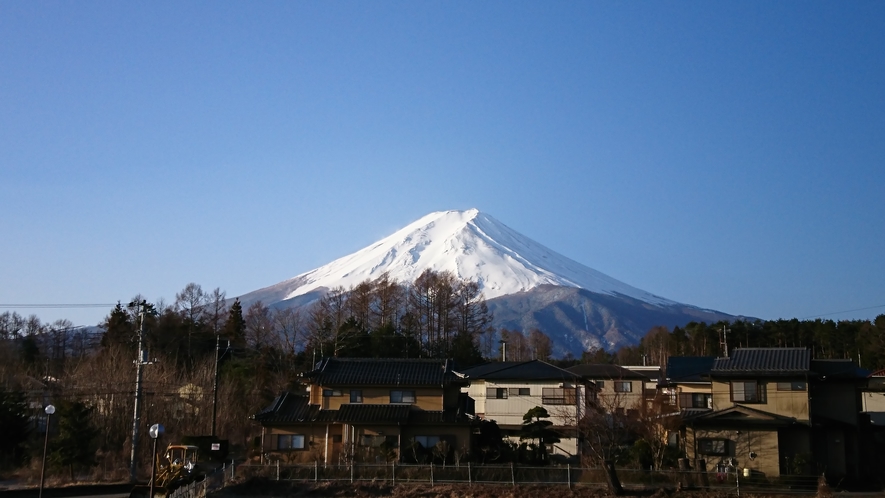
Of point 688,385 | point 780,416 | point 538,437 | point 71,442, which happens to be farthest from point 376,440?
point 780,416

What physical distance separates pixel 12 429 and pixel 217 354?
27.2ft

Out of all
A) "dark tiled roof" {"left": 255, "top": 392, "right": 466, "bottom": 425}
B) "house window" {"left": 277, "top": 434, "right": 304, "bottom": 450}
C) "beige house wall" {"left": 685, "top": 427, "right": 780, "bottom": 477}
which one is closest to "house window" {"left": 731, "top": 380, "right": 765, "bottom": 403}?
"beige house wall" {"left": 685, "top": 427, "right": 780, "bottom": 477}

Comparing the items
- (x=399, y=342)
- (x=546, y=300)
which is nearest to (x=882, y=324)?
(x=399, y=342)

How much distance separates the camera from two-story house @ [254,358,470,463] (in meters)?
30.2

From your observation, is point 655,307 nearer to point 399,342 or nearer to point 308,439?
point 399,342

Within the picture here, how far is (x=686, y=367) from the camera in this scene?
3891cm

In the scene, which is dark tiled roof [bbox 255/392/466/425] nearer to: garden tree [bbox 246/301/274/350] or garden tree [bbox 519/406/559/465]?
garden tree [bbox 519/406/559/465]

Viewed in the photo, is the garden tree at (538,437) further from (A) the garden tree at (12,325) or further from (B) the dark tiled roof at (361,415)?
(A) the garden tree at (12,325)

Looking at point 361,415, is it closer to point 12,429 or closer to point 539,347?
point 12,429

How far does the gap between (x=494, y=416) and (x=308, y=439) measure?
35.7 feet

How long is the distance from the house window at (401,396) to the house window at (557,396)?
9.17 meters

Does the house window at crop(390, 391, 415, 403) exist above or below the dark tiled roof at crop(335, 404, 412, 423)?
above

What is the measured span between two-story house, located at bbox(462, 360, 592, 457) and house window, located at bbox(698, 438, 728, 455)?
849cm

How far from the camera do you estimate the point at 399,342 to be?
52.1 m
